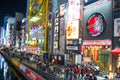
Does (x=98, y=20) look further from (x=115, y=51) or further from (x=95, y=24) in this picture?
(x=115, y=51)

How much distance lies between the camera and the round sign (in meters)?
42.0

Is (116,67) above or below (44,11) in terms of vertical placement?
below

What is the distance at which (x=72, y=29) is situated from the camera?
2179 inches

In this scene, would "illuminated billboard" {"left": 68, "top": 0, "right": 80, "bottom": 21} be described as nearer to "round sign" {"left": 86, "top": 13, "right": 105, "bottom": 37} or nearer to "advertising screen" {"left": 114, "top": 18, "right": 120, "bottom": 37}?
"round sign" {"left": 86, "top": 13, "right": 105, "bottom": 37}

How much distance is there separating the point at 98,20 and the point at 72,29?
42.0ft

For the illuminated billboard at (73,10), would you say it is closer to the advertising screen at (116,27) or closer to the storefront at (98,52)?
the storefront at (98,52)

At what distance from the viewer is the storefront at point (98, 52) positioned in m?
39.2

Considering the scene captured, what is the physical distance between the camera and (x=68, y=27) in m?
57.4

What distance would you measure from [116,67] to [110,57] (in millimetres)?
2037

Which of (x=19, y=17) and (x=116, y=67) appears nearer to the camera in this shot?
(x=116, y=67)

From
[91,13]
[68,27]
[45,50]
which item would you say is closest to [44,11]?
[45,50]

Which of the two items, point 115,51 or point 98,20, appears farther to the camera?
point 98,20

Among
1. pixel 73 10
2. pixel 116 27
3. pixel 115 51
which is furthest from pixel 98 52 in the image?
pixel 73 10

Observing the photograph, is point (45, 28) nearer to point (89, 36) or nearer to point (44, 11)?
point (44, 11)
